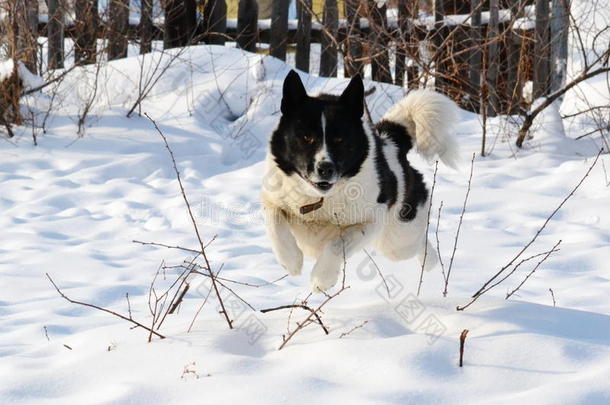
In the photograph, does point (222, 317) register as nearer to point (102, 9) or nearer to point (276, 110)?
point (276, 110)

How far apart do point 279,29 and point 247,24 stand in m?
0.40

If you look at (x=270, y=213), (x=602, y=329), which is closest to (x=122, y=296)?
(x=270, y=213)

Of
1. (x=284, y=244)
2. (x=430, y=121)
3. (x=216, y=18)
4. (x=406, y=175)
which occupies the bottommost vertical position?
(x=284, y=244)

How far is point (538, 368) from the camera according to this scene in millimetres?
2275

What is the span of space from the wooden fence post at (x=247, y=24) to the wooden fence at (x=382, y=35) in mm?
12

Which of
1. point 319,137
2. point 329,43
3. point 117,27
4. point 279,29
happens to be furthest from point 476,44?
point 319,137

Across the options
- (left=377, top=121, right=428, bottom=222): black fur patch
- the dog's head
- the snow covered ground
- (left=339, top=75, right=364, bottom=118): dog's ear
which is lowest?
the snow covered ground

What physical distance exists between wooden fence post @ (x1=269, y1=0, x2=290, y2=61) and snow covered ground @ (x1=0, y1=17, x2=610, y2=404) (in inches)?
23.8

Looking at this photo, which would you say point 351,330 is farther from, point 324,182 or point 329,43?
point 329,43

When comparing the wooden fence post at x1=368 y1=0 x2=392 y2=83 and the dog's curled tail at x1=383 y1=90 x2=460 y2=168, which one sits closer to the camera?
the dog's curled tail at x1=383 y1=90 x2=460 y2=168

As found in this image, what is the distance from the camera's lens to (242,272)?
4723 mm

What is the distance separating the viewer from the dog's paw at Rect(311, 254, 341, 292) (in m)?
3.45

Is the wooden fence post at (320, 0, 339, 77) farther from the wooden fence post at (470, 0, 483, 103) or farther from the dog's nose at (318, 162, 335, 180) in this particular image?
the dog's nose at (318, 162, 335, 180)

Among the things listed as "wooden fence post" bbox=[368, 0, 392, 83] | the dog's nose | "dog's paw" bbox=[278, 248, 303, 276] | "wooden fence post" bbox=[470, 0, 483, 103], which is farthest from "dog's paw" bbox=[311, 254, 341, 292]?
"wooden fence post" bbox=[470, 0, 483, 103]
